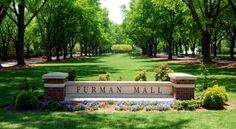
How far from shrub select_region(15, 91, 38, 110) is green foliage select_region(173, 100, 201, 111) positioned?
4.05 m

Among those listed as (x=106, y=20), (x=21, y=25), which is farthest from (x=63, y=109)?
→ (x=106, y=20)

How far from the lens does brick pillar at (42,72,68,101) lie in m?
13.5

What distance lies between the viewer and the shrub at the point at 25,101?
40.1 feet

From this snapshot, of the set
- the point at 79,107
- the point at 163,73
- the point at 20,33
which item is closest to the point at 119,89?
the point at 163,73

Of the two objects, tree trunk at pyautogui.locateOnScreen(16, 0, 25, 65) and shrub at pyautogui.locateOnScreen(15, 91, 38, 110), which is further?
tree trunk at pyautogui.locateOnScreen(16, 0, 25, 65)

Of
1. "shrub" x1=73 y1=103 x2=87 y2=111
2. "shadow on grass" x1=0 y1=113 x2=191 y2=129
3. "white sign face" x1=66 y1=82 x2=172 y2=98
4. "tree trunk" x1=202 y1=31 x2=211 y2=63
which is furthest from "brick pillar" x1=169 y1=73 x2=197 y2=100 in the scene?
"tree trunk" x1=202 y1=31 x2=211 y2=63

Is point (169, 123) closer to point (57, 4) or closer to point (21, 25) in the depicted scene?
point (21, 25)

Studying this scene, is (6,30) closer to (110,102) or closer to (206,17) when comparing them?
(206,17)

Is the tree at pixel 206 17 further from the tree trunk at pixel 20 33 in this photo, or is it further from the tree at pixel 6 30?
the tree at pixel 6 30

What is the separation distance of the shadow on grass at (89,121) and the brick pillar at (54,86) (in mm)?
2016

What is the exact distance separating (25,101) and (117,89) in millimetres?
3373

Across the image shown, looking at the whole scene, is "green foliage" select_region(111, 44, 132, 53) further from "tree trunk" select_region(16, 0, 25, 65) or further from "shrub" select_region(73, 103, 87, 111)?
"shrub" select_region(73, 103, 87, 111)

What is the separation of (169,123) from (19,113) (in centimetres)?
413

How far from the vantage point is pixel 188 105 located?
12.4 meters
